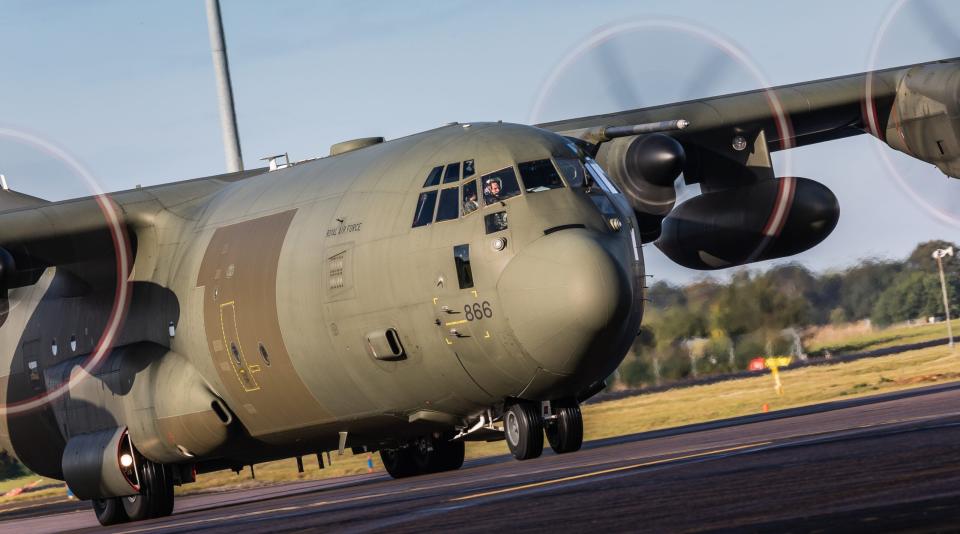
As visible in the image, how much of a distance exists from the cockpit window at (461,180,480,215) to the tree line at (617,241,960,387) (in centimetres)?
1770

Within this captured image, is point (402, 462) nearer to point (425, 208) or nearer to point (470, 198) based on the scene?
point (425, 208)

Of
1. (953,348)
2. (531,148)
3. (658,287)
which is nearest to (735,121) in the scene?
(531,148)

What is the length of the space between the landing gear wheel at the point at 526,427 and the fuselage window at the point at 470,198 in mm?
2390

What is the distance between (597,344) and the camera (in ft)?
48.3

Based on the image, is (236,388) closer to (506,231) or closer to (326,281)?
(326,281)

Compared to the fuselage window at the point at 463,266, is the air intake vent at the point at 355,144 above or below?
above

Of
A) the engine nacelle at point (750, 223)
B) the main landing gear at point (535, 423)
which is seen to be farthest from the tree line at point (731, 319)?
the main landing gear at point (535, 423)

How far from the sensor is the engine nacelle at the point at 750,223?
72.6 feet

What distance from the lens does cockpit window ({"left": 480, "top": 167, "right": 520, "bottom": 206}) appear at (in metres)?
15.7

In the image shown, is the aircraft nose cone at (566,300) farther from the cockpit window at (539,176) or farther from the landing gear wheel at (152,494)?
the landing gear wheel at (152,494)

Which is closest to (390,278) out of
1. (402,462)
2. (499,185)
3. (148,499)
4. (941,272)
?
(499,185)

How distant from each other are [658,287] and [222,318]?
18.6 m

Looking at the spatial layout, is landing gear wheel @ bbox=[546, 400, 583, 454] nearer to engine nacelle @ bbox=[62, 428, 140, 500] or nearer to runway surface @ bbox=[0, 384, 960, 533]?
runway surface @ bbox=[0, 384, 960, 533]

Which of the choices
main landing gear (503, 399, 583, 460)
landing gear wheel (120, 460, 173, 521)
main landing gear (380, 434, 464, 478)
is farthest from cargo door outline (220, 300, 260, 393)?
main landing gear (503, 399, 583, 460)
